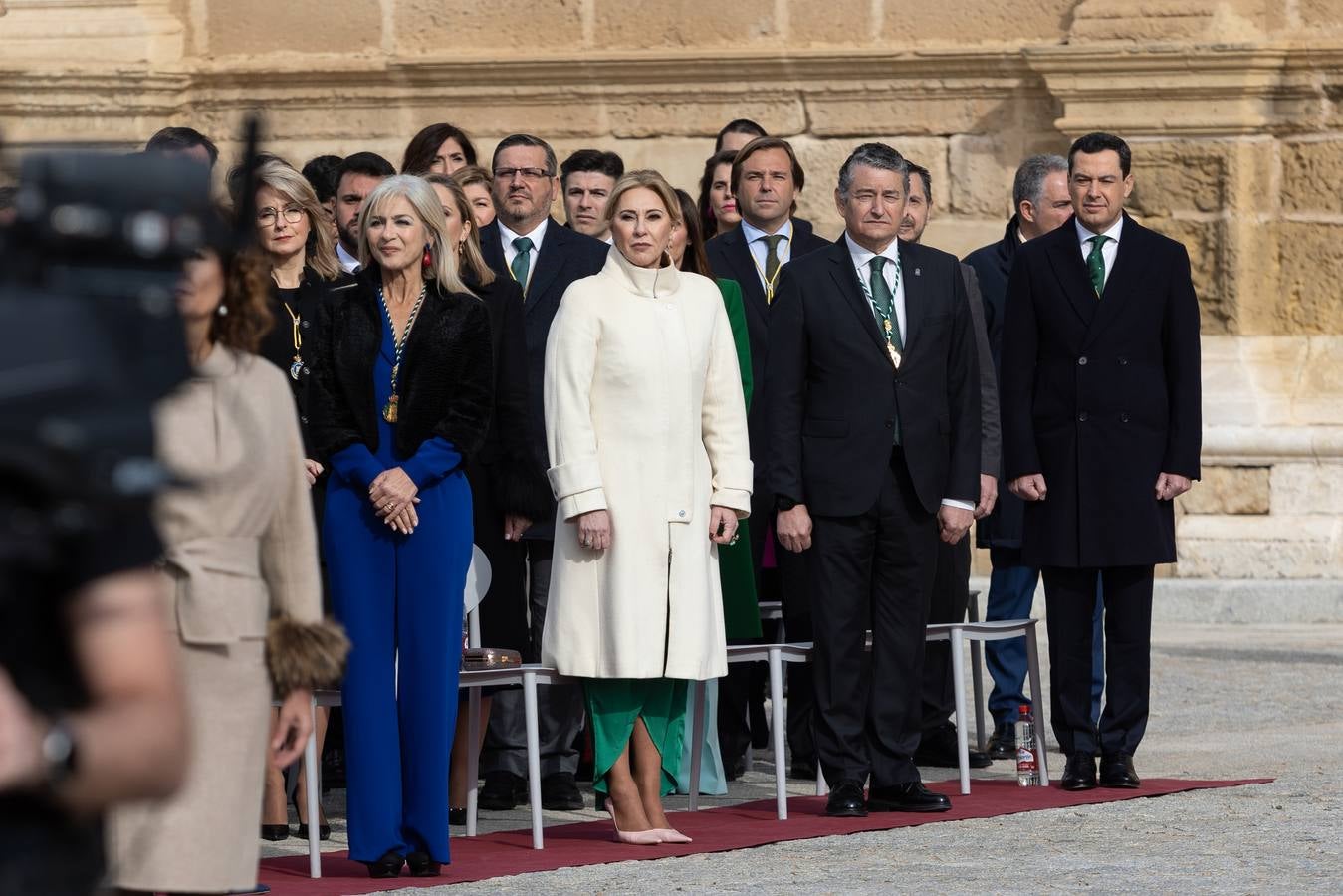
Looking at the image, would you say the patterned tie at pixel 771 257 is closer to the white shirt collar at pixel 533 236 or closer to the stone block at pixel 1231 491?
the white shirt collar at pixel 533 236

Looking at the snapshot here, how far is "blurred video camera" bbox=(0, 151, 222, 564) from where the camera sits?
90.4 inches

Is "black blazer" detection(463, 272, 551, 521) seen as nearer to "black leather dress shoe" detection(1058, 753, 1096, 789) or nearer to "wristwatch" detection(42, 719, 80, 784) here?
"black leather dress shoe" detection(1058, 753, 1096, 789)

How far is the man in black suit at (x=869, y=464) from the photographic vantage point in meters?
7.73

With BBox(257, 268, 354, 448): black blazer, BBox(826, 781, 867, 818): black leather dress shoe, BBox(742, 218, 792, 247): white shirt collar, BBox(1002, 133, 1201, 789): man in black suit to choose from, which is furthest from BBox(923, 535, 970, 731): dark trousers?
BBox(257, 268, 354, 448): black blazer

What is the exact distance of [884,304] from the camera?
25.9ft

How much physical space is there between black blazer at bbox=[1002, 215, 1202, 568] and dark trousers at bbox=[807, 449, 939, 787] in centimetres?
64

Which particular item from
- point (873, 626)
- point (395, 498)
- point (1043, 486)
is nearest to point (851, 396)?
point (873, 626)

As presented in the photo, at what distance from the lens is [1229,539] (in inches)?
508

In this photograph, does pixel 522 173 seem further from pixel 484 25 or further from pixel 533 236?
pixel 484 25

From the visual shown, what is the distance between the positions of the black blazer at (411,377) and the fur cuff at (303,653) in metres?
2.74

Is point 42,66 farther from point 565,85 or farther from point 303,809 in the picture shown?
point 303,809

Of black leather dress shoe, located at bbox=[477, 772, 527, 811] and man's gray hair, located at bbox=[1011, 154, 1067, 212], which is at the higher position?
man's gray hair, located at bbox=[1011, 154, 1067, 212]

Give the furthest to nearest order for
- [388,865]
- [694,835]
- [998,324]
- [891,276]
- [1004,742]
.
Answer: [998,324]
[1004,742]
[891,276]
[694,835]
[388,865]

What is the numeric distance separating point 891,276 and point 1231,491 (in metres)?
5.55
